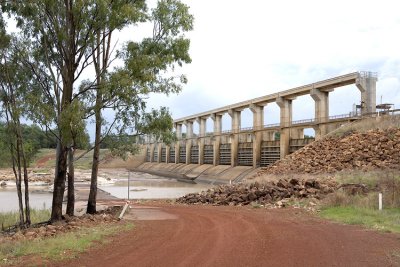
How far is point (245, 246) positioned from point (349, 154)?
24.1m

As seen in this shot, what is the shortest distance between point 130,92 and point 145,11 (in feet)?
11.6

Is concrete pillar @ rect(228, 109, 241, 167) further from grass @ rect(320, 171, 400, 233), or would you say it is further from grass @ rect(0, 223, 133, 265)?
grass @ rect(0, 223, 133, 265)

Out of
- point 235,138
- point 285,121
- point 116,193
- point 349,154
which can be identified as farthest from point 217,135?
point 349,154

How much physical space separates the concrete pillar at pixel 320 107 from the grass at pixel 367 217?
97.1 ft

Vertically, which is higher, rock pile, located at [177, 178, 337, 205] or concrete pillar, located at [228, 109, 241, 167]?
concrete pillar, located at [228, 109, 241, 167]

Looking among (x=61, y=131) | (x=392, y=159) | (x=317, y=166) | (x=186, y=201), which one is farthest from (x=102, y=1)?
(x=317, y=166)

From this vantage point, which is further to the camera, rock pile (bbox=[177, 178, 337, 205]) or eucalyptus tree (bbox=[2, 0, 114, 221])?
rock pile (bbox=[177, 178, 337, 205])

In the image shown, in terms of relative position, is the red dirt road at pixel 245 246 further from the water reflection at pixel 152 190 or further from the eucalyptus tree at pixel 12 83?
the water reflection at pixel 152 190

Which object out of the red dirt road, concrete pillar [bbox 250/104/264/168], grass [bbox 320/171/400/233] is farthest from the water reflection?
the red dirt road

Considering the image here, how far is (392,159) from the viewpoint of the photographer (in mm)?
27203

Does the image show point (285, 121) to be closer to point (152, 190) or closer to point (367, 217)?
point (152, 190)

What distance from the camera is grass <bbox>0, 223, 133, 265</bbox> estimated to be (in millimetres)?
8086

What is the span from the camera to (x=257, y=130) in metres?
55.9

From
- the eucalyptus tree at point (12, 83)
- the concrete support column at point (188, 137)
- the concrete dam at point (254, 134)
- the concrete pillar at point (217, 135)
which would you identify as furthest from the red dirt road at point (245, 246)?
the concrete support column at point (188, 137)
